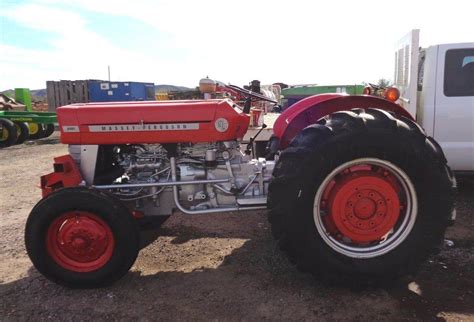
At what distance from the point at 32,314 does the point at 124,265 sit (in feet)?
2.19

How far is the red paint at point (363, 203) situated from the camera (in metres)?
2.93

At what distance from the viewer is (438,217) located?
285cm

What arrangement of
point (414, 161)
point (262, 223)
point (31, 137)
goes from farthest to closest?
point (31, 137) < point (262, 223) < point (414, 161)

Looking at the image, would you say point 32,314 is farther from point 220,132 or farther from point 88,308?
point 220,132

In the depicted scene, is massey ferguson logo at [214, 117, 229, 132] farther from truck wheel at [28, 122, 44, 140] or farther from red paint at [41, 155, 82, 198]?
truck wheel at [28, 122, 44, 140]

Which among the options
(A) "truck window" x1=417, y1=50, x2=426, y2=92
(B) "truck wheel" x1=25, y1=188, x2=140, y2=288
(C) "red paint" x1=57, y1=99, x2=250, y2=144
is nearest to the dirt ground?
(B) "truck wheel" x1=25, y1=188, x2=140, y2=288

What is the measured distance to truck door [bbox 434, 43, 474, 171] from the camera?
514 centimetres

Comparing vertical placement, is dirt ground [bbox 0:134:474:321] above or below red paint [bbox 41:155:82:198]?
below

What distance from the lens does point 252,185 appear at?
3.45m

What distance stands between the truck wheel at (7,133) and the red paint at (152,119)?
10.1 metres

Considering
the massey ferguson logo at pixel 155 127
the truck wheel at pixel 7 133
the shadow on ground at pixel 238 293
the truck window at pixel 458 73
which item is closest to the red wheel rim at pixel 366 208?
the shadow on ground at pixel 238 293

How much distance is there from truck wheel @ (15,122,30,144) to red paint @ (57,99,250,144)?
11.0m

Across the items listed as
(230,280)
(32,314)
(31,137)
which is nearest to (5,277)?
(32,314)

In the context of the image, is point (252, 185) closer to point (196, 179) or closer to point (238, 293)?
point (196, 179)
